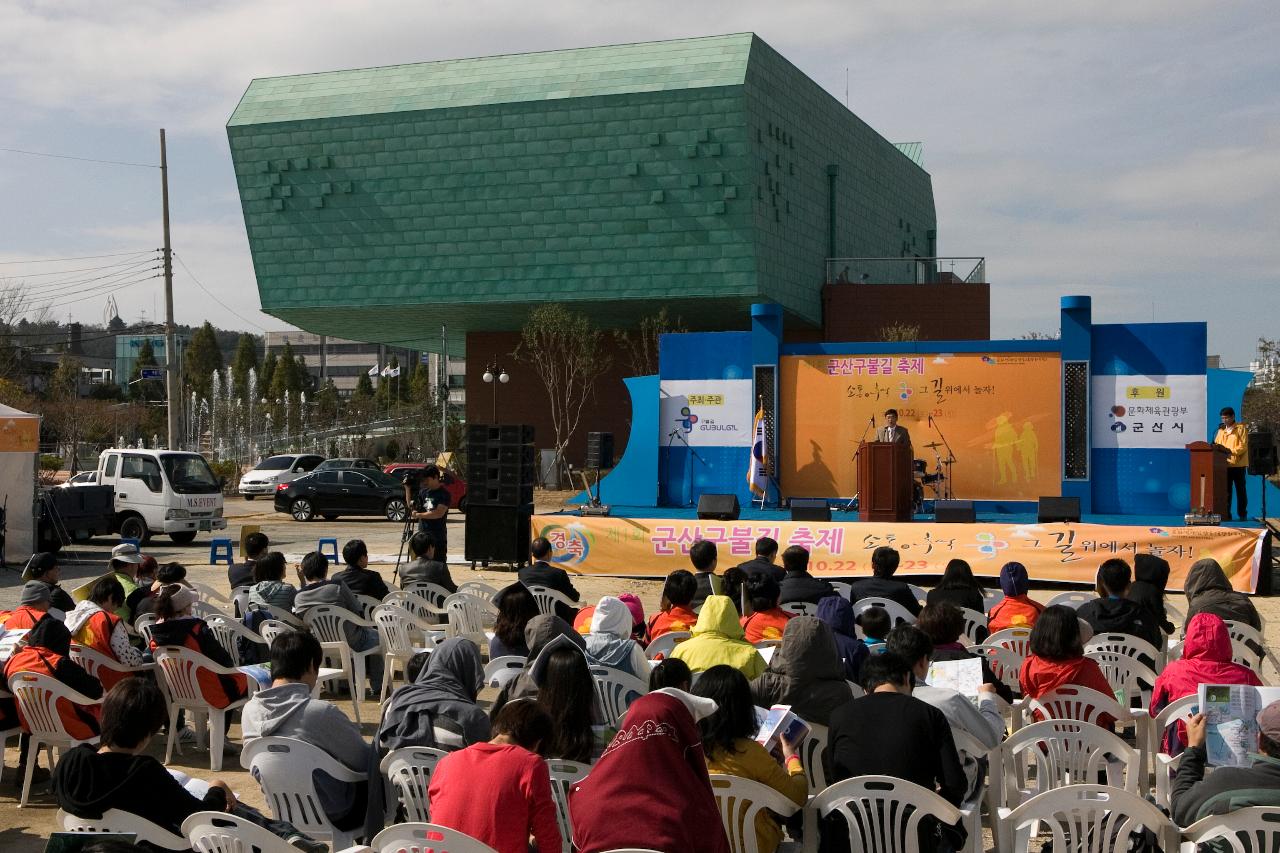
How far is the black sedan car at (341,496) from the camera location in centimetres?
2706

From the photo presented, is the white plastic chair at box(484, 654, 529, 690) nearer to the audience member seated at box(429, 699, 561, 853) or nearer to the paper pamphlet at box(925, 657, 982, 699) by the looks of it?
the paper pamphlet at box(925, 657, 982, 699)

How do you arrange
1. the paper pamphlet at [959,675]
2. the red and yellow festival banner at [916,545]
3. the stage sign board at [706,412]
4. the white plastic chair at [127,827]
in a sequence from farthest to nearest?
1. the stage sign board at [706,412]
2. the red and yellow festival banner at [916,545]
3. the paper pamphlet at [959,675]
4. the white plastic chair at [127,827]

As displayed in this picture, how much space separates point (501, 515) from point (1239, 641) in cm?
996

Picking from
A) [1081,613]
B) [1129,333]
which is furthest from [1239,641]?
[1129,333]

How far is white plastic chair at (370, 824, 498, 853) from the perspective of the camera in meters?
3.29

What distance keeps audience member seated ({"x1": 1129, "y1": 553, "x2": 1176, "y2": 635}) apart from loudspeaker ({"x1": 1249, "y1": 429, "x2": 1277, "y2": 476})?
7627mm

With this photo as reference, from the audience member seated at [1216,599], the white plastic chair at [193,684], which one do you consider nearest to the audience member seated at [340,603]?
the white plastic chair at [193,684]

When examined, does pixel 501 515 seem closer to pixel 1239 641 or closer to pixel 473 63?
pixel 1239 641

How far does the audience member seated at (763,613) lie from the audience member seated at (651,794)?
9.86 ft

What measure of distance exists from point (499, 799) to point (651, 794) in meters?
0.48

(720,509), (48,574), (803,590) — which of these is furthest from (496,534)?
(803,590)

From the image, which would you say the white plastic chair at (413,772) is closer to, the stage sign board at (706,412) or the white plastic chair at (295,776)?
the white plastic chair at (295,776)

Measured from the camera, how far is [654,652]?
648 cm

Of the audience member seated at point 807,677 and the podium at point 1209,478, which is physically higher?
the podium at point 1209,478
